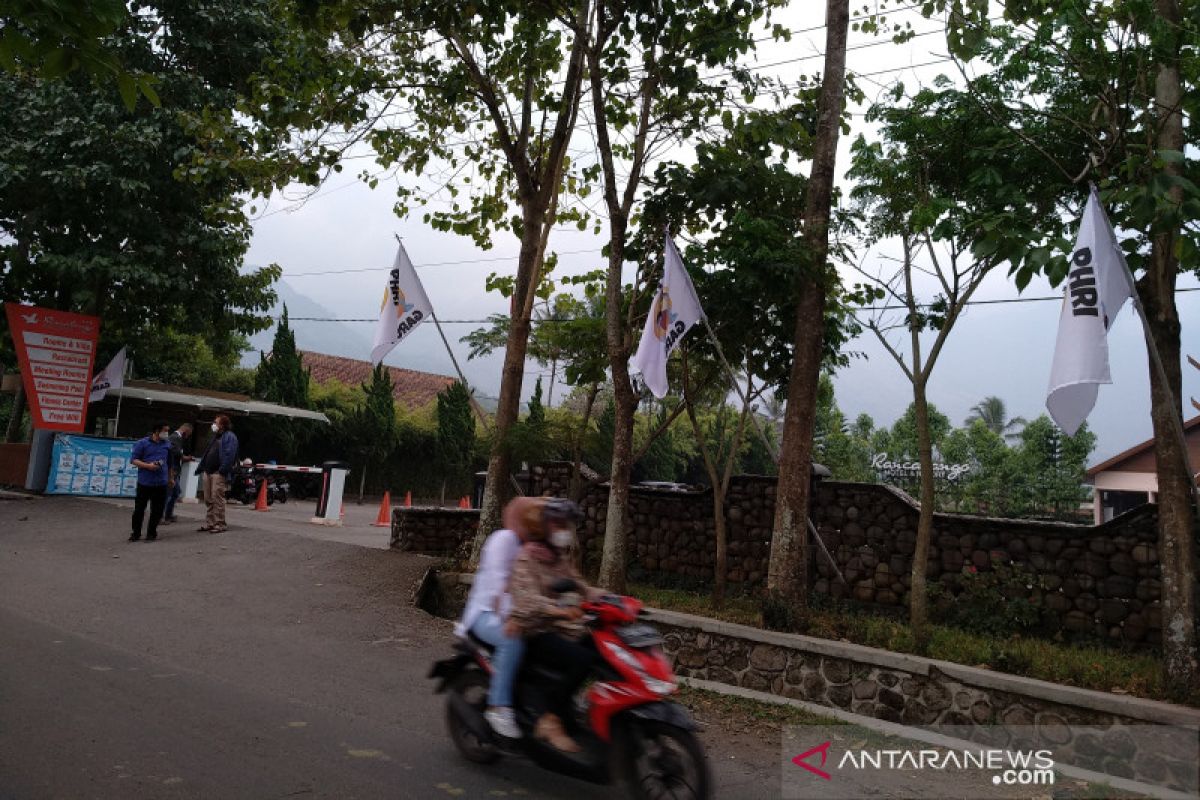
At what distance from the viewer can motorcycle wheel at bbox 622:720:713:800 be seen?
438 cm

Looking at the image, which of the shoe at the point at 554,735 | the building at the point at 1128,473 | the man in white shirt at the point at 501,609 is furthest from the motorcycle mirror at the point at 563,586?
the building at the point at 1128,473

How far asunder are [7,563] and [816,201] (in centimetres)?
1128

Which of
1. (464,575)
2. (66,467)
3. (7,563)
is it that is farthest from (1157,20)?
(66,467)

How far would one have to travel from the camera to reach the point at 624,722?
14.9 feet

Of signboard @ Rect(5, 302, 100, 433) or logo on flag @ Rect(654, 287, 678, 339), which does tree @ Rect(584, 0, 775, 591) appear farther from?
signboard @ Rect(5, 302, 100, 433)

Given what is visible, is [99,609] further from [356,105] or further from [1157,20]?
[1157,20]

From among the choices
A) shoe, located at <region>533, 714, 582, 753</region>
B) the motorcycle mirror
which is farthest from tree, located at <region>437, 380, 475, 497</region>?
shoe, located at <region>533, 714, 582, 753</region>

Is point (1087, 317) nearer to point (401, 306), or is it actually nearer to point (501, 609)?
point (501, 609)

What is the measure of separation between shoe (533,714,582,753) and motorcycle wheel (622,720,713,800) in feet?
1.27

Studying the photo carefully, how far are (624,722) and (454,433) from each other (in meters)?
33.2

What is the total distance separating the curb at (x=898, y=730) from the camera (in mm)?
5512

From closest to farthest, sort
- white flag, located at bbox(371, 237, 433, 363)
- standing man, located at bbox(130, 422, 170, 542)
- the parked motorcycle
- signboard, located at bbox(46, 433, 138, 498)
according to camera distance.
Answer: white flag, located at bbox(371, 237, 433, 363) → standing man, located at bbox(130, 422, 170, 542) → signboard, located at bbox(46, 433, 138, 498) → the parked motorcycle

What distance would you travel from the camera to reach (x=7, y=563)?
11.5 meters

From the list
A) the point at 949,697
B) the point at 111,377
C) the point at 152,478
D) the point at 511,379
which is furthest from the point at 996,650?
the point at 111,377
